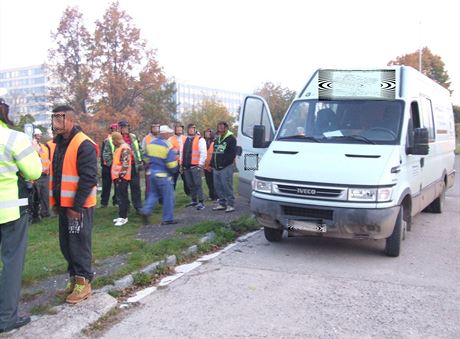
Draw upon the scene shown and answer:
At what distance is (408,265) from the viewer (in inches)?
243

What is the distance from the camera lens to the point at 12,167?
4043 millimetres

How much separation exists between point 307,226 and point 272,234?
3.57 feet

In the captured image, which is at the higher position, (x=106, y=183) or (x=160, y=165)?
(x=160, y=165)

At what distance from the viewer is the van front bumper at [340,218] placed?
5906 millimetres

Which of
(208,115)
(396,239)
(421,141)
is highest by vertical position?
(208,115)

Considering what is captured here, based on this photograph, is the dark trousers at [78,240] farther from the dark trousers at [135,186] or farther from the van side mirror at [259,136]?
the dark trousers at [135,186]

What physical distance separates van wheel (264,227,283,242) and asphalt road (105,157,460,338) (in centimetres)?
12

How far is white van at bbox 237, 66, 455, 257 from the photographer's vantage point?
6.00 meters

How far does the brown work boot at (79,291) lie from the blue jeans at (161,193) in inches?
142

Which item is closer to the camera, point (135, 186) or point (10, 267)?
point (10, 267)

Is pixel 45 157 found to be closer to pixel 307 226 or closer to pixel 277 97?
pixel 307 226

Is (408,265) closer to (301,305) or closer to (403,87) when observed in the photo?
(301,305)

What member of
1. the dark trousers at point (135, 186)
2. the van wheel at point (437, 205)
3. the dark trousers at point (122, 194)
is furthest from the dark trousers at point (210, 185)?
the van wheel at point (437, 205)

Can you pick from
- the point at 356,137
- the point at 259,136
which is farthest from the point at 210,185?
the point at 356,137
